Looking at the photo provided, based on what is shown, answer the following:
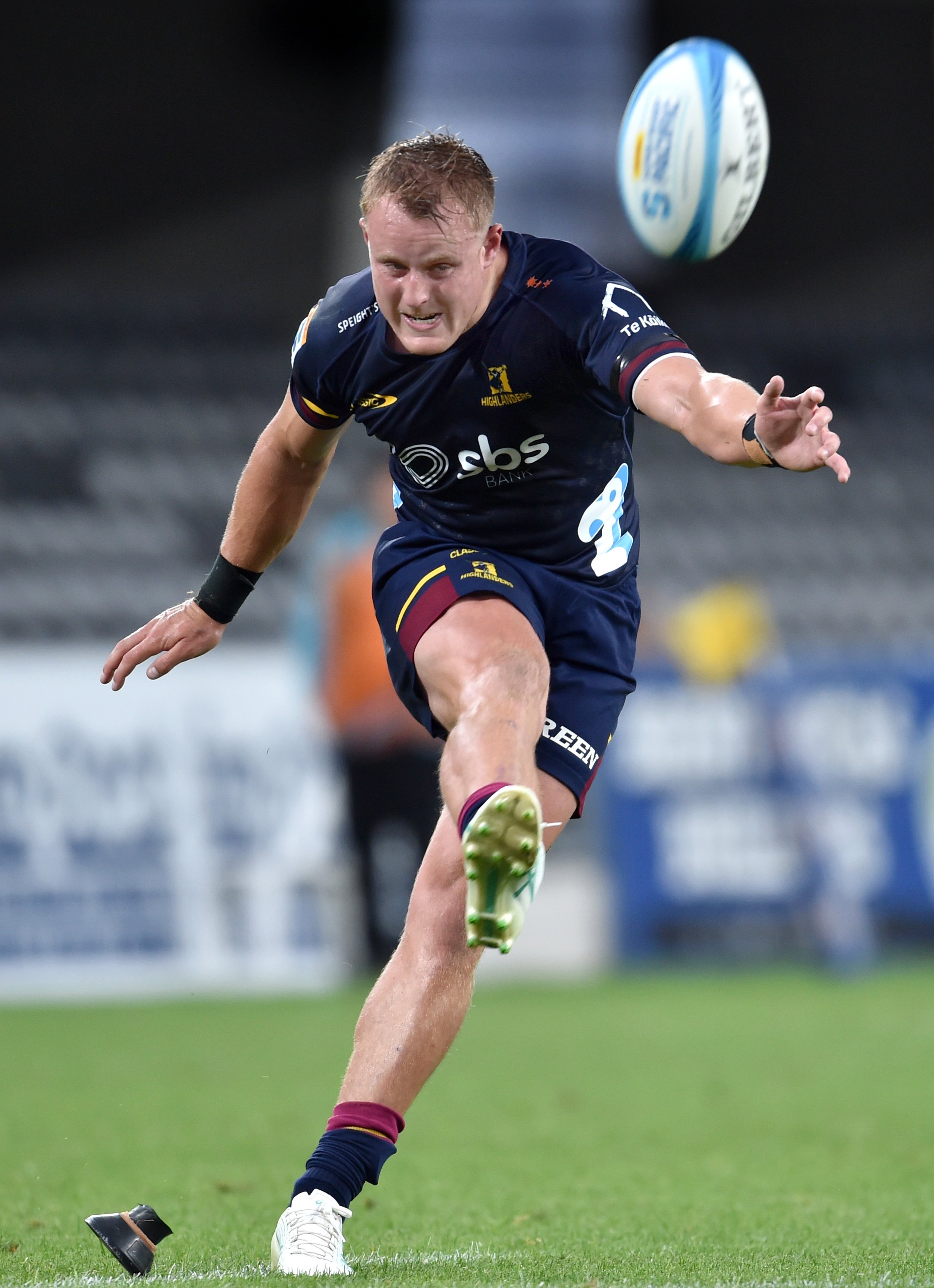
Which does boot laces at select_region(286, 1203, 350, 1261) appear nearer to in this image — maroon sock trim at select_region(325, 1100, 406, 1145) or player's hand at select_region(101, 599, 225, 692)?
maroon sock trim at select_region(325, 1100, 406, 1145)

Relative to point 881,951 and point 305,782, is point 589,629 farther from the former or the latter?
point 881,951

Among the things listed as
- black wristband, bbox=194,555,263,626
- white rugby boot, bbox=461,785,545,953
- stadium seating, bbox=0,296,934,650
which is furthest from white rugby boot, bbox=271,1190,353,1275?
stadium seating, bbox=0,296,934,650

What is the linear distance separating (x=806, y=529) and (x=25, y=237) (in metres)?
7.97

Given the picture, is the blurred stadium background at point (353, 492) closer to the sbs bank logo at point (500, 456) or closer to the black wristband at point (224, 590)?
the black wristband at point (224, 590)

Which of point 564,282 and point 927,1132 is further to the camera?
point 927,1132

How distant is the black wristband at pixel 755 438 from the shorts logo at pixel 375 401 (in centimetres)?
91

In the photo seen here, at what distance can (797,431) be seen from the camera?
297 cm

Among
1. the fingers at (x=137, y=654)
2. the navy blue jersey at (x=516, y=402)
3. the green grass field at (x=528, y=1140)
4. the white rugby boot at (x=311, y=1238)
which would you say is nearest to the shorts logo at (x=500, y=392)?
the navy blue jersey at (x=516, y=402)

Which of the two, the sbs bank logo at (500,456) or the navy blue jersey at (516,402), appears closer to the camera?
the navy blue jersey at (516,402)

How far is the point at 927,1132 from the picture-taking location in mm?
5348

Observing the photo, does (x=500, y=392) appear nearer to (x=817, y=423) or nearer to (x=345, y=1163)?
(x=817, y=423)

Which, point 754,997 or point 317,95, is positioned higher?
point 317,95

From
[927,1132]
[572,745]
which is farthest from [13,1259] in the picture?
[927,1132]

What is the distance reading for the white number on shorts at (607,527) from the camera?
3.87 m
